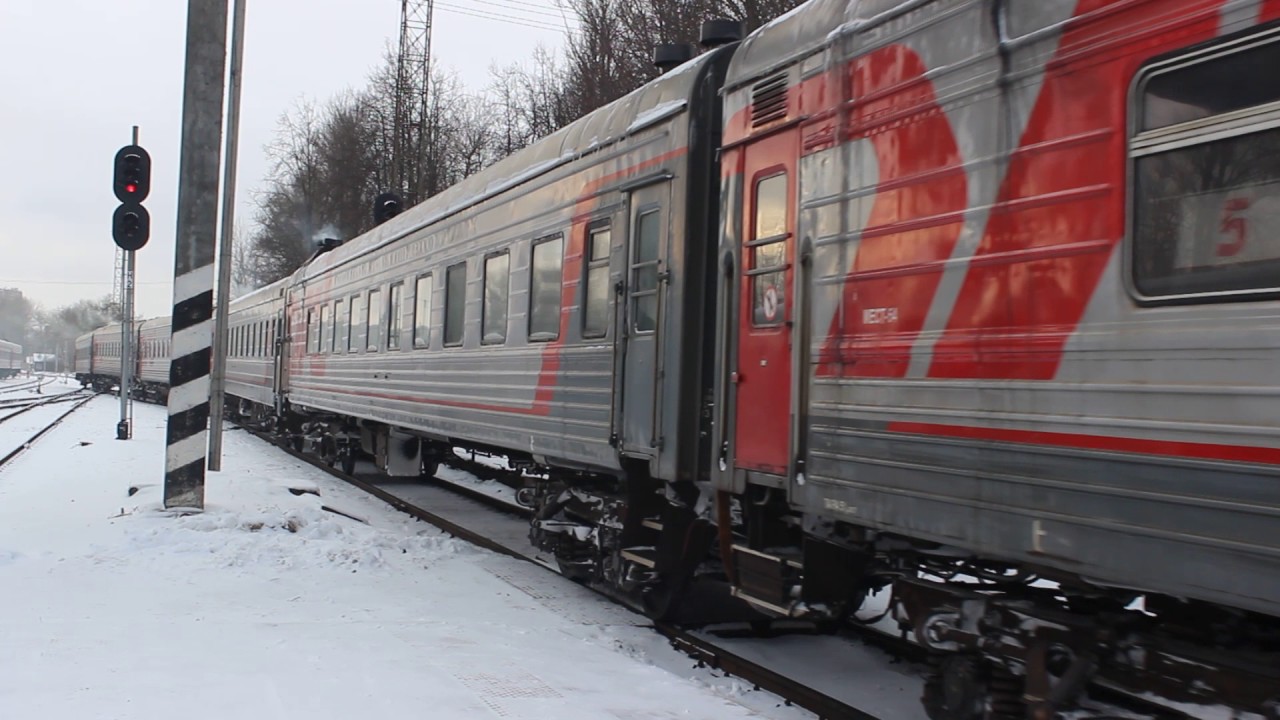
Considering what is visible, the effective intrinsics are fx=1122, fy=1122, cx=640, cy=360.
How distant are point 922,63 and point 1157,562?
2.27 metres

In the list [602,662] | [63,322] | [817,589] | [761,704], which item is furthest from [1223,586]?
[63,322]

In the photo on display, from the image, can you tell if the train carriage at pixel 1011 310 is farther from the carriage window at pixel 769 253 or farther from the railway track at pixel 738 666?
the railway track at pixel 738 666

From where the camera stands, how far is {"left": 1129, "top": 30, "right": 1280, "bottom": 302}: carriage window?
333cm

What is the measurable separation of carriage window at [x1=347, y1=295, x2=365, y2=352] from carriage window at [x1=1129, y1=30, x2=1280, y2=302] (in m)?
12.7

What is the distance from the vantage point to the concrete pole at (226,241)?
589 inches

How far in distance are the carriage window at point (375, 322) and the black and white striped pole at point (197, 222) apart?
11.7 ft

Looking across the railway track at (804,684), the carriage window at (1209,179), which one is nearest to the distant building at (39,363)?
the railway track at (804,684)

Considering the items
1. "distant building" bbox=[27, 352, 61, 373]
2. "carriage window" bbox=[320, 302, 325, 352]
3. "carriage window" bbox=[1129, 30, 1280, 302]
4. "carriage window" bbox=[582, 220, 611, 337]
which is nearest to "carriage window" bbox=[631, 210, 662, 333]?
"carriage window" bbox=[582, 220, 611, 337]

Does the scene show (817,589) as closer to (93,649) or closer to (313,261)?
(93,649)

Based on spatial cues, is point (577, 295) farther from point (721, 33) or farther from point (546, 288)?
point (721, 33)

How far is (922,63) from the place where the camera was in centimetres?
472

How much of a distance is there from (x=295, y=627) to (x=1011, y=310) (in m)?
4.75

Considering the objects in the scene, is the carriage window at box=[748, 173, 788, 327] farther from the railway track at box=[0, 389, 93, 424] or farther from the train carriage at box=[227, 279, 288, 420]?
the railway track at box=[0, 389, 93, 424]

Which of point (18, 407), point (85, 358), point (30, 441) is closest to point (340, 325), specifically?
point (30, 441)
